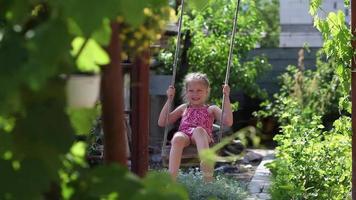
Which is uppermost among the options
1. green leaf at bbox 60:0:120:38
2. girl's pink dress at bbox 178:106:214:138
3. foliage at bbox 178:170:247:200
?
green leaf at bbox 60:0:120:38

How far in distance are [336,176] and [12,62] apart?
144 inches

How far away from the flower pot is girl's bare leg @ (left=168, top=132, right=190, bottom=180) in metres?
3.39

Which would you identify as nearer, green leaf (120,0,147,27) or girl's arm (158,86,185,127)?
green leaf (120,0,147,27)

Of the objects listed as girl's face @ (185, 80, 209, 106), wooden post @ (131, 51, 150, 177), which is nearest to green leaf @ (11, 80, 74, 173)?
wooden post @ (131, 51, 150, 177)

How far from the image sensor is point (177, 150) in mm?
4973

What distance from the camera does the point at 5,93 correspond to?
4.19ft

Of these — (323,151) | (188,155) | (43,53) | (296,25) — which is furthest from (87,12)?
(296,25)

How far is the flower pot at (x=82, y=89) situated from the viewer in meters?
1.42

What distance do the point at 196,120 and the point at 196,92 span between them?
0.77ft

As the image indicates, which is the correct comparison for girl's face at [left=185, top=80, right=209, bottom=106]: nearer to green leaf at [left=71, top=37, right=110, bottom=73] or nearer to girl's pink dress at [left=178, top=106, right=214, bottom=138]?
girl's pink dress at [left=178, top=106, right=214, bottom=138]

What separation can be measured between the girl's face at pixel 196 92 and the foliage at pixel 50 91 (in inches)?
151

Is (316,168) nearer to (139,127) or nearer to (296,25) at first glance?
(139,127)

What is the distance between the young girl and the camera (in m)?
4.96

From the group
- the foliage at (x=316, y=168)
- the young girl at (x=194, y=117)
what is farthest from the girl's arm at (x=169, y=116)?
the foliage at (x=316, y=168)
